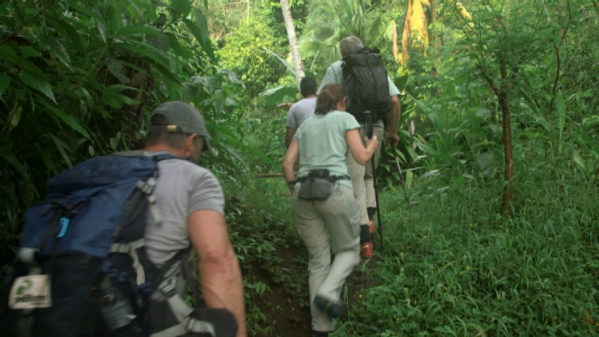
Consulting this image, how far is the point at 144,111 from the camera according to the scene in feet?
11.5

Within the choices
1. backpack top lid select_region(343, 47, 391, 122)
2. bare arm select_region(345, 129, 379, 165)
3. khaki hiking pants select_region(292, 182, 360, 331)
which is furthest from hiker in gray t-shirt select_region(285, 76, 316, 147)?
khaki hiking pants select_region(292, 182, 360, 331)

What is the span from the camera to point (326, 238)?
170 inches

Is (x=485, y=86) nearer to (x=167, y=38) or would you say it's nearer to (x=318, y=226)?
(x=318, y=226)

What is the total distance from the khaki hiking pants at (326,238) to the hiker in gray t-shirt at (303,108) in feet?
5.75

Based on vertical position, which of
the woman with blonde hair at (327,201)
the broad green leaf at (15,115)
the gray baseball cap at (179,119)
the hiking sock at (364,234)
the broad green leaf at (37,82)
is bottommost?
the hiking sock at (364,234)

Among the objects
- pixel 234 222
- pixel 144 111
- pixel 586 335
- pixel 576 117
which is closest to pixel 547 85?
pixel 576 117

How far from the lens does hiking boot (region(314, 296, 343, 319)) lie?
396cm

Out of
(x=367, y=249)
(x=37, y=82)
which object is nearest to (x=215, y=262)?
(x=37, y=82)

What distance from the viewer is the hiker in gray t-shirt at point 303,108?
5.80 m

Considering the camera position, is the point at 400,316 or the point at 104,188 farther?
the point at 400,316

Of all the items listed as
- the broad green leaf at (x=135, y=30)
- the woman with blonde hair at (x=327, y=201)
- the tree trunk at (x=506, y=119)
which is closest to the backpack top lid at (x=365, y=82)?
the woman with blonde hair at (x=327, y=201)

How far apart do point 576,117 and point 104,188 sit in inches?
217

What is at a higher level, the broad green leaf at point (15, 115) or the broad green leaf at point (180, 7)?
the broad green leaf at point (180, 7)

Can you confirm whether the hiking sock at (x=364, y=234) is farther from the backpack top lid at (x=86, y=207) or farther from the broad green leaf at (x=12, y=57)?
the broad green leaf at (x=12, y=57)
